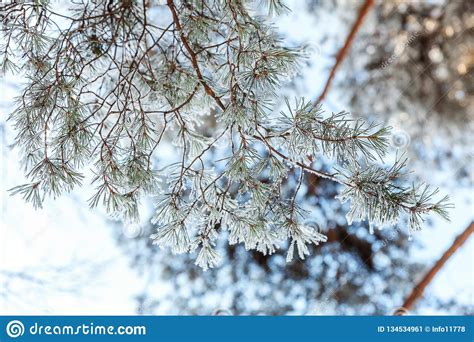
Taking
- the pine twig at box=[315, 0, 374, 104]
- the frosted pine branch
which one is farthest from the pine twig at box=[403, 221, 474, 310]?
the frosted pine branch

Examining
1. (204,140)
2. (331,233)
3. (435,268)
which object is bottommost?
(204,140)

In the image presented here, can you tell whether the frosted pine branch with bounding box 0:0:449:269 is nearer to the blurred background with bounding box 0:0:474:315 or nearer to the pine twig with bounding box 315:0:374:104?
the blurred background with bounding box 0:0:474:315

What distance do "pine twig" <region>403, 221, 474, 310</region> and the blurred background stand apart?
2 centimetres

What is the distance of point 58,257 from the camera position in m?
1.93

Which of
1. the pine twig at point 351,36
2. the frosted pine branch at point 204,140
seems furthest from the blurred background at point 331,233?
the frosted pine branch at point 204,140

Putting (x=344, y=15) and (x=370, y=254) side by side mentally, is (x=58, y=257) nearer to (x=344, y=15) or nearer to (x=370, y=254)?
(x=370, y=254)

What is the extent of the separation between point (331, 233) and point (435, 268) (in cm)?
44

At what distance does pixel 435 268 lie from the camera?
6.68 feet

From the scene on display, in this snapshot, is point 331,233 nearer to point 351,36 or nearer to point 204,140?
point 351,36

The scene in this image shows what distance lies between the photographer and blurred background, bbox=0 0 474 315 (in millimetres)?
1854

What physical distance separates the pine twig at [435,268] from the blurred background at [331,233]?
0.02 metres

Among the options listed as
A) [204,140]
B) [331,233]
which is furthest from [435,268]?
[204,140]

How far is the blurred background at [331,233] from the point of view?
185 centimetres
